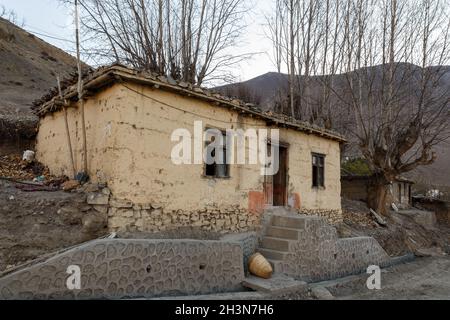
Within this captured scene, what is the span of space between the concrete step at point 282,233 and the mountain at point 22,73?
9.82 m

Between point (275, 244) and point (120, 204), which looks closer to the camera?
point (120, 204)

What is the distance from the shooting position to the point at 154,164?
23.8ft

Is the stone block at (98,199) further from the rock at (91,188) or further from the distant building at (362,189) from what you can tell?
the distant building at (362,189)

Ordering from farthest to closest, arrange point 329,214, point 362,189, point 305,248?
point 362,189
point 329,214
point 305,248

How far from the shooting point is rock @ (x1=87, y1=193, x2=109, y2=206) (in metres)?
6.55

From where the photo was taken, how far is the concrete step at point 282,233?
8576 millimetres

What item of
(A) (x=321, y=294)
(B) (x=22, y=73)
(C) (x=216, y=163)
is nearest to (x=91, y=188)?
(C) (x=216, y=163)

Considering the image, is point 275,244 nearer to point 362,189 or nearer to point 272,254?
point 272,254

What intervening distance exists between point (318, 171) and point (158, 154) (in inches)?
280

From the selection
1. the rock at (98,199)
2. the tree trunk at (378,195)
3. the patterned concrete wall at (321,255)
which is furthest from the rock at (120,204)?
the tree trunk at (378,195)
